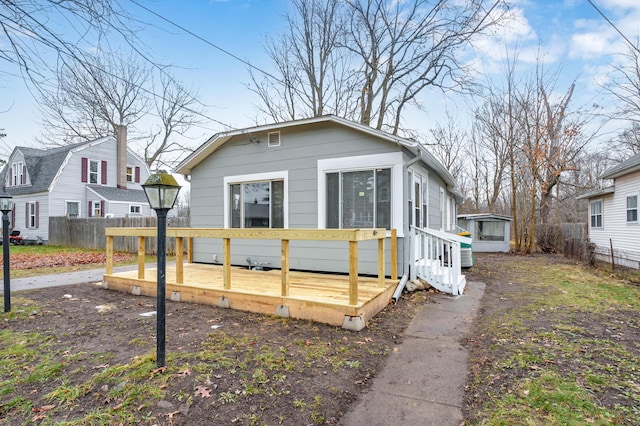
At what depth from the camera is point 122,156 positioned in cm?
2086

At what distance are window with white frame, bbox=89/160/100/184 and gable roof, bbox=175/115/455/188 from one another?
14.9 meters

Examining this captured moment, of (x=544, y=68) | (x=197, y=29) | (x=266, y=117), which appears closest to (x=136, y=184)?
(x=266, y=117)

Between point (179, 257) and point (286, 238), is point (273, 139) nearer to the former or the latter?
point (179, 257)

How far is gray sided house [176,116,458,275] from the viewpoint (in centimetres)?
622

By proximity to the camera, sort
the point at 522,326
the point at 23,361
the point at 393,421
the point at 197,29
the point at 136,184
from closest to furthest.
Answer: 1. the point at 393,421
2. the point at 23,361
3. the point at 522,326
4. the point at 197,29
5. the point at 136,184

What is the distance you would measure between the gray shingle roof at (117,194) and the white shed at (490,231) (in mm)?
19206

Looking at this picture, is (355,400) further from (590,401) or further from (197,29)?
(197,29)

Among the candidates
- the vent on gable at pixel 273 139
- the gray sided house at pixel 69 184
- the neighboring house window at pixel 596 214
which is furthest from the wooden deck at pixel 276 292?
the gray sided house at pixel 69 184

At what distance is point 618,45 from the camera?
12.7m

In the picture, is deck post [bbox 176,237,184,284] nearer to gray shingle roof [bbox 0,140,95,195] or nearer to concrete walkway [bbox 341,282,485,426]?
concrete walkway [bbox 341,282,485,426]

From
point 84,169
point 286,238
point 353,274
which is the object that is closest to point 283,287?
point 286,238

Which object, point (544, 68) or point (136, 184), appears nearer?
point (544, 68)

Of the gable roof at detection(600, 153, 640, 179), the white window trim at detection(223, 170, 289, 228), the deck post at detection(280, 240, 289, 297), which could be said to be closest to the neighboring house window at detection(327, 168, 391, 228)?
the white window trim at detection(223, 170, 289, 228)

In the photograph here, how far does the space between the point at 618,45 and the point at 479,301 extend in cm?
1373
